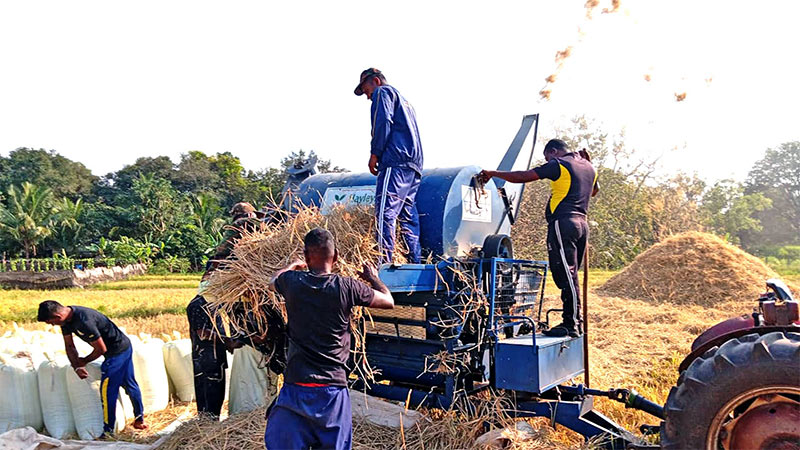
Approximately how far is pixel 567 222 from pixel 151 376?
4141 millimetres

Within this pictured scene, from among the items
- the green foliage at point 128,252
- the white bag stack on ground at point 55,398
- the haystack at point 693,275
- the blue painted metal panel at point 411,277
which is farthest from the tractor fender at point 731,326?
the green foliage at point 128,252

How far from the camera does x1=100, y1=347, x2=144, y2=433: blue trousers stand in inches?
202

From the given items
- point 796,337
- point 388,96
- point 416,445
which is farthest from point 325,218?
point 796,337

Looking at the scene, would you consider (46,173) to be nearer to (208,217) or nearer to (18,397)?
(208,217)

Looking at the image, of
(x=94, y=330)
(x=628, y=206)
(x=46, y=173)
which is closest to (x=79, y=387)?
(x=94, y=330)

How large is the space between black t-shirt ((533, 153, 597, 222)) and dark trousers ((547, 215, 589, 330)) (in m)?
0.06

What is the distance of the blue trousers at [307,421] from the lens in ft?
9.78

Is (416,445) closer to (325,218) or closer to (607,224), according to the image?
(325,218)

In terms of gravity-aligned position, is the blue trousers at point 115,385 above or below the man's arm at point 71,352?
below

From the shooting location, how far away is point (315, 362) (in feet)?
9.99

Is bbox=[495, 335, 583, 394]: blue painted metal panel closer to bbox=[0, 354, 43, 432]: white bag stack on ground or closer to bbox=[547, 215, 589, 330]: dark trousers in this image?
bbox=[547, 215, 589, 330]: dark trousers

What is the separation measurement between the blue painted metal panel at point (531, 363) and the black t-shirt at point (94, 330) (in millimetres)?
3386

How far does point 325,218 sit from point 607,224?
22102mm

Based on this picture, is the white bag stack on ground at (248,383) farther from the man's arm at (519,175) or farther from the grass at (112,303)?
the grass at (112,303)
